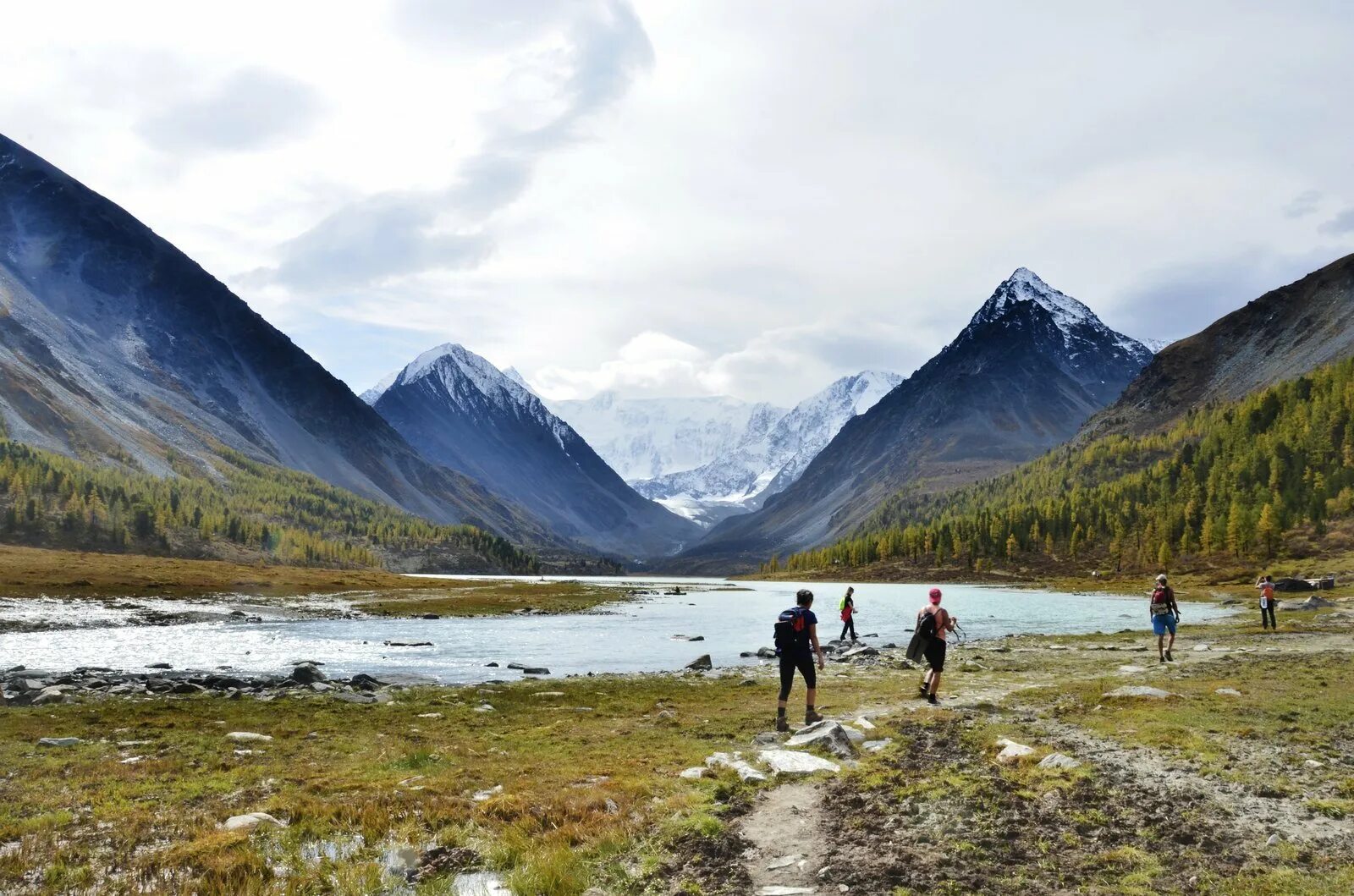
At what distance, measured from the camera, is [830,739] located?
19.4 m

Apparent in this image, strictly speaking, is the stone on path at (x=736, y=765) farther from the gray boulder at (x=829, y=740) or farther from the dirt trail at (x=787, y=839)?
the gray boulder at (x=829, y=740)

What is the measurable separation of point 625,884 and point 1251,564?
172 meters

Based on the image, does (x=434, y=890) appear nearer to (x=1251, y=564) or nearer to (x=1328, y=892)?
(x=1328, y=892)

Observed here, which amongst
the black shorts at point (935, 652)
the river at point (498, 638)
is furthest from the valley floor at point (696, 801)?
the river at point (498, 638)

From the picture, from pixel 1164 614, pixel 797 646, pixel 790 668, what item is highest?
pixel 797 646

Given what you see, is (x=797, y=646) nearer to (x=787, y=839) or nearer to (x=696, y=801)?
(x=696, y=801)

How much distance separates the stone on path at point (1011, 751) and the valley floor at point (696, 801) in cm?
26

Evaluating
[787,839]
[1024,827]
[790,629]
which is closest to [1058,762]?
[1024,827]

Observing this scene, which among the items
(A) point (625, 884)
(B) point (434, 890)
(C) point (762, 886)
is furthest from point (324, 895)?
(C) point (762, 886)

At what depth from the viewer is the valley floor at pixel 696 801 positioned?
11.2m

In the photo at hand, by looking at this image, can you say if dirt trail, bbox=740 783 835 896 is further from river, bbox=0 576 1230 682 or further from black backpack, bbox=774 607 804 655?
river, bbox=0 576 1230 682

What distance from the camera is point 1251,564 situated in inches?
5669

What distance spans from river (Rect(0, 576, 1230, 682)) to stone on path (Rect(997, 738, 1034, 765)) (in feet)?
95.4

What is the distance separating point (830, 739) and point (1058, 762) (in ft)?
17.1
